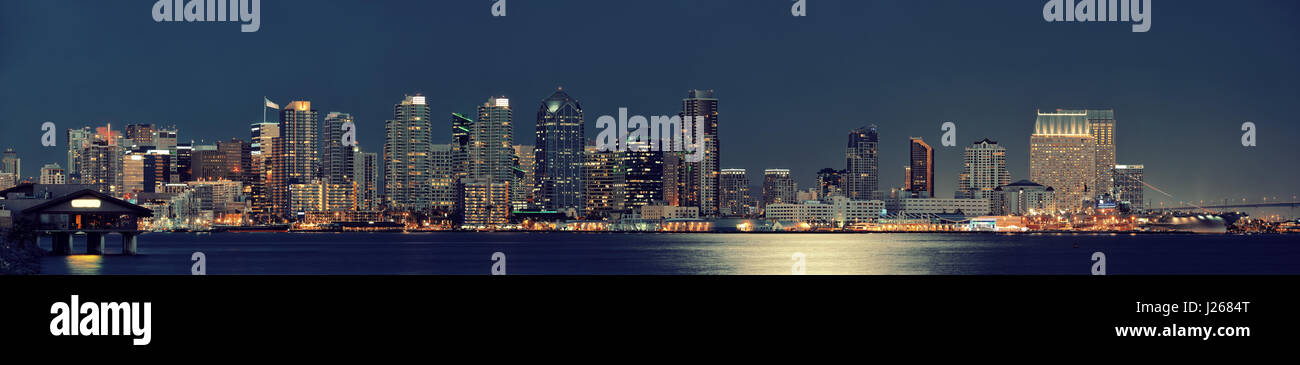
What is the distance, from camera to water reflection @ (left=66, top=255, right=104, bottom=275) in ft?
267

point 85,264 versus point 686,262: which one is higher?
point 85,264

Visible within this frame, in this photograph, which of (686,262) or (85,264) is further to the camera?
(686,262)

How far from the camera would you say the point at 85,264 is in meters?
87.1

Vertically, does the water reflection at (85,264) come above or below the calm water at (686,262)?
above

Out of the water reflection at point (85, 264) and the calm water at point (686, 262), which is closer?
the water reflection at point (85, 264)

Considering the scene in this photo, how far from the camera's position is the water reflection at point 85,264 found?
267 feet

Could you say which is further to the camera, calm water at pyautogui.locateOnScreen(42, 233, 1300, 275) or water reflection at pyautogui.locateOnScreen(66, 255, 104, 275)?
calm water at pyautogui.locateOnScreen(42, 233, 1300, 275)

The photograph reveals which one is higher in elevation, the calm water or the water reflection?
the water reflection
